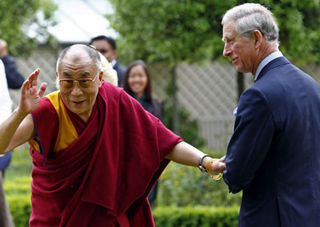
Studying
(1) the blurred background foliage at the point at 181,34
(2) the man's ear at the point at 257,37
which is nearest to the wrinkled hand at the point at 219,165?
(2) the man's ear at the point at 257,37

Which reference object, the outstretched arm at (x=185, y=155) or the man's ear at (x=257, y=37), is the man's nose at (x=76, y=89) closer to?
the outstretched arm at (x=185, y=155)

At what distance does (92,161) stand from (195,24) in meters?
→ 4.53

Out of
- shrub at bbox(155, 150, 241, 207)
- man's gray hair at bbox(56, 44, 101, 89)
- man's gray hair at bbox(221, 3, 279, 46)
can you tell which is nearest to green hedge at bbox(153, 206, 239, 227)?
shrub at bbox(155, 150, 241, 207)

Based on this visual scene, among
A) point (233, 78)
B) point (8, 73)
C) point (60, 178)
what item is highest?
point (8, 73)

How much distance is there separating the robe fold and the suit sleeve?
824 millimetres

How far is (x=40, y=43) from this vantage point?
1378 cm

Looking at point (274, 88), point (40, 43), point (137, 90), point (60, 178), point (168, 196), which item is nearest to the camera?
point (274, 88)

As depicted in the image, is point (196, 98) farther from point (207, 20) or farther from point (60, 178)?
point (60, 178)

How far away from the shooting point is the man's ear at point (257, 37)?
9.59 feet

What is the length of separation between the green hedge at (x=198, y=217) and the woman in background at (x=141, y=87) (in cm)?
38

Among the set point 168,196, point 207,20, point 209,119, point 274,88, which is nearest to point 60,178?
point 274,88

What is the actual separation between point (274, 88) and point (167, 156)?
108 cm

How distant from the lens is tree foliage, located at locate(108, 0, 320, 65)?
693cm

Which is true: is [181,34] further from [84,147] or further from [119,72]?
[84,147]
